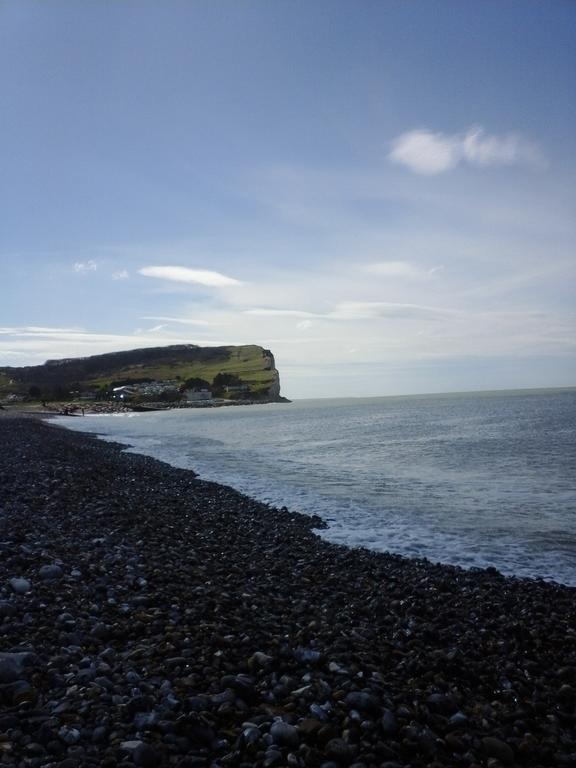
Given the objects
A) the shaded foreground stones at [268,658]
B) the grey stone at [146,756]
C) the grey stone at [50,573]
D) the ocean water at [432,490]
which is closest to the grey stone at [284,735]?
the shaded foreground stones at [268,658]

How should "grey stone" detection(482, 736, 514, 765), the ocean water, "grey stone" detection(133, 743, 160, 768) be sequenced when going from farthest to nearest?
the ocean water, "grey stone" detection(482, 736, 514, 765), "grey stone" detection(133, 743, 160, 768)

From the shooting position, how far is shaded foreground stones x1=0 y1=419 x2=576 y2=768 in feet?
17.4

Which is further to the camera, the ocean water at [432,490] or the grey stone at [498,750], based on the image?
the ocean water at [432,490]

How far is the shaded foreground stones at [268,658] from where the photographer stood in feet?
17.4

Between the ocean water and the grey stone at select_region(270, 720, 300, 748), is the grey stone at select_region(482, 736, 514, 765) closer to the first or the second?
the grey stone at select_region(270, 720, 300, 748)

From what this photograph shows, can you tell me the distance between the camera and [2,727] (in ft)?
16.9

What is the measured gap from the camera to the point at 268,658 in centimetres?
710

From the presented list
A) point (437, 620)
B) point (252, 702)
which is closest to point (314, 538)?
point (437, 620)

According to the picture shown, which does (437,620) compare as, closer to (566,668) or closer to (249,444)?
Answer: (566,668)

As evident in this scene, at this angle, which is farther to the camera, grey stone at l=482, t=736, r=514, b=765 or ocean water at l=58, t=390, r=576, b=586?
ocean water at l=58, t=390, r=576, b=586

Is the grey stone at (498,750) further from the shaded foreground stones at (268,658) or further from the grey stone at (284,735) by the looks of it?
the grey stone at (284,735)

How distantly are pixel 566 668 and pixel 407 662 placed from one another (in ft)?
7.64

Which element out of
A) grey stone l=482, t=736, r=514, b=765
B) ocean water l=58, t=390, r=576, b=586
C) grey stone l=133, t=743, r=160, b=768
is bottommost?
ocean water l=58, t=390, r=576, b=586

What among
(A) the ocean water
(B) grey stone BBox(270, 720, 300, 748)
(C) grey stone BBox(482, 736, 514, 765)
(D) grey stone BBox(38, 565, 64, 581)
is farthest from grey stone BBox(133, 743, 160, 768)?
(A) the ocean water
